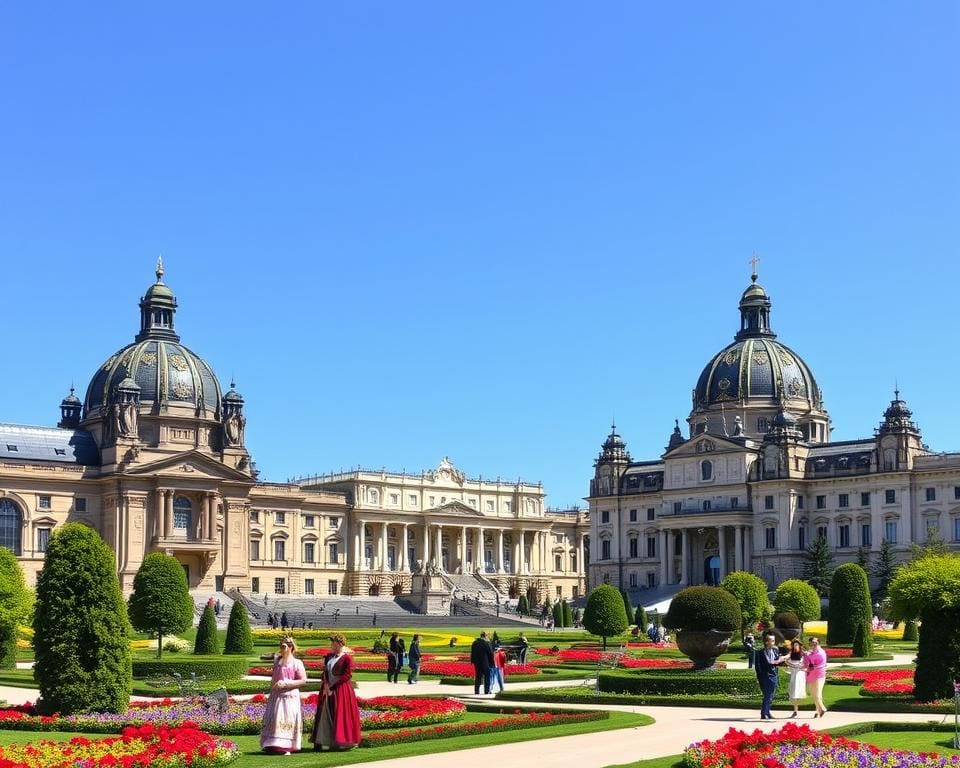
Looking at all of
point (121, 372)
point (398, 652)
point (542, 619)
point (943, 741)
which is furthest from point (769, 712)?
point (121, 372)

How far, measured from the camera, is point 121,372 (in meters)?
117

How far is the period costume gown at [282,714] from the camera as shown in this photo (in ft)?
75.7

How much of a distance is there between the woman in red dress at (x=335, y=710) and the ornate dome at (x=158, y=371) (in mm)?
92682

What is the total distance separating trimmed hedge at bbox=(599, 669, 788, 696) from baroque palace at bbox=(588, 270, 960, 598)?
256 ft

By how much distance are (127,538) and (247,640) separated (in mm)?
57145

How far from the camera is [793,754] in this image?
66.3 feet

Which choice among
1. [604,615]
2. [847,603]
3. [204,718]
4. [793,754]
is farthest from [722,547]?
[793,754]

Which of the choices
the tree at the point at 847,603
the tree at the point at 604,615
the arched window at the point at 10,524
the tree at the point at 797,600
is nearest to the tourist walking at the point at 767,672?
the tree at the point at 847,603

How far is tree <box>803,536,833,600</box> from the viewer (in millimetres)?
110188

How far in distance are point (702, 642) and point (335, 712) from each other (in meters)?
16.5

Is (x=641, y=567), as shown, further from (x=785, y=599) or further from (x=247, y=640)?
(x=247, y=640)

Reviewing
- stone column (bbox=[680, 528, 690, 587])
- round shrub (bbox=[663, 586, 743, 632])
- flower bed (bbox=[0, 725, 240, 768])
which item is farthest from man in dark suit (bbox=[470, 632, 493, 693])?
stone column (bbox=[680, 528, 690, 587])

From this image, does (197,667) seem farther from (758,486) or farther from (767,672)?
(758,486)

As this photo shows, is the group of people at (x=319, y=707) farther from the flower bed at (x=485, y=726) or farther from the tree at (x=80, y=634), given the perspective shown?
the tree at (x=80, y=634)
